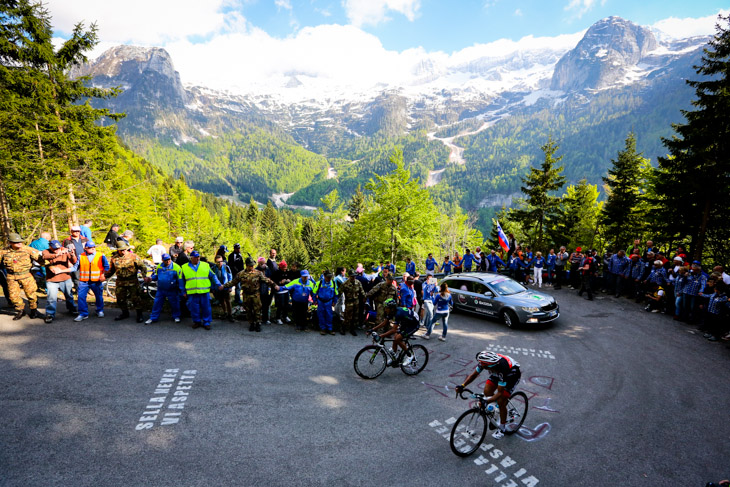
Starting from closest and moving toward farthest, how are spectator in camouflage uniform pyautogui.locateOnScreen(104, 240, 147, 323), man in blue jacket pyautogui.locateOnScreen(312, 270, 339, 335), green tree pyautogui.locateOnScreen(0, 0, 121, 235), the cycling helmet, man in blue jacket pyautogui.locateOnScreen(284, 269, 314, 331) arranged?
the cycling helmet → spectator in camouflage uniform pyautogui.locateOnScreen(104, 240, 147, 323) → man in blue jacket pyautogui.locateOnScreen(312, 270, 339, 335) → man in blue jacket pyautogui.locateOnScreen(284, 269, 314, 331) → green tree pyautogui.locateOnScreen(0, 0, 121, 235)

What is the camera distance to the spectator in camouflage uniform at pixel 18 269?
9.20 meters

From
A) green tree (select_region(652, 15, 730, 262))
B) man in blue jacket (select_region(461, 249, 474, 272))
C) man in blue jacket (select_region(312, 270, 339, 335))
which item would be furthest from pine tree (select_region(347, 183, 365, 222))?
man in blue jacket (select_region(312, 270, 339, 335))

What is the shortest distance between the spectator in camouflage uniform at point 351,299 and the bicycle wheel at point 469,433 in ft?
18.7

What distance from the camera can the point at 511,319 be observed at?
12.4 m

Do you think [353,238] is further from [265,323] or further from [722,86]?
[722,86]

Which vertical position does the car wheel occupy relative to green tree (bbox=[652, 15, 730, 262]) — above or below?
below

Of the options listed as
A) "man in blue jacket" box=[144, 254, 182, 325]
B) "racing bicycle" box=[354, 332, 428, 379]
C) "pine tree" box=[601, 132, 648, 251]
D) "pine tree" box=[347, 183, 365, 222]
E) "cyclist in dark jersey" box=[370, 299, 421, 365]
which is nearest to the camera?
"racing bicycle" box=[354, 332, 428, 379]

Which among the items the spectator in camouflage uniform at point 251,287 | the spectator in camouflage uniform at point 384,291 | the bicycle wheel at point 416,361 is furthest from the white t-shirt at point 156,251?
the bicycle wheel at point 416,361

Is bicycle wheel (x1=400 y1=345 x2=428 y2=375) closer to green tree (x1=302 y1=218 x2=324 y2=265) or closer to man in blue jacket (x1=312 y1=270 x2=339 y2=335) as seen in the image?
man in blue jacket (x1=312 y1=270 x2=339 y2=335)

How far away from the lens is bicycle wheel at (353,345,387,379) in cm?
826

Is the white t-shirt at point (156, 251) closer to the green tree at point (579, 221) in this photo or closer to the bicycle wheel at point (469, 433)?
the bicycle wheel at point (469, 433)

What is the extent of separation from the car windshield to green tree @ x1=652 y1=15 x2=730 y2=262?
10.4 metres

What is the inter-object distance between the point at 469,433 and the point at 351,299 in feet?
19.3

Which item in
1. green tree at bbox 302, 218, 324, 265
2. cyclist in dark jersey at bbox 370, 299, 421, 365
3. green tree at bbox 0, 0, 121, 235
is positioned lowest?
green tree at bbox 302, 218, 324, 265
